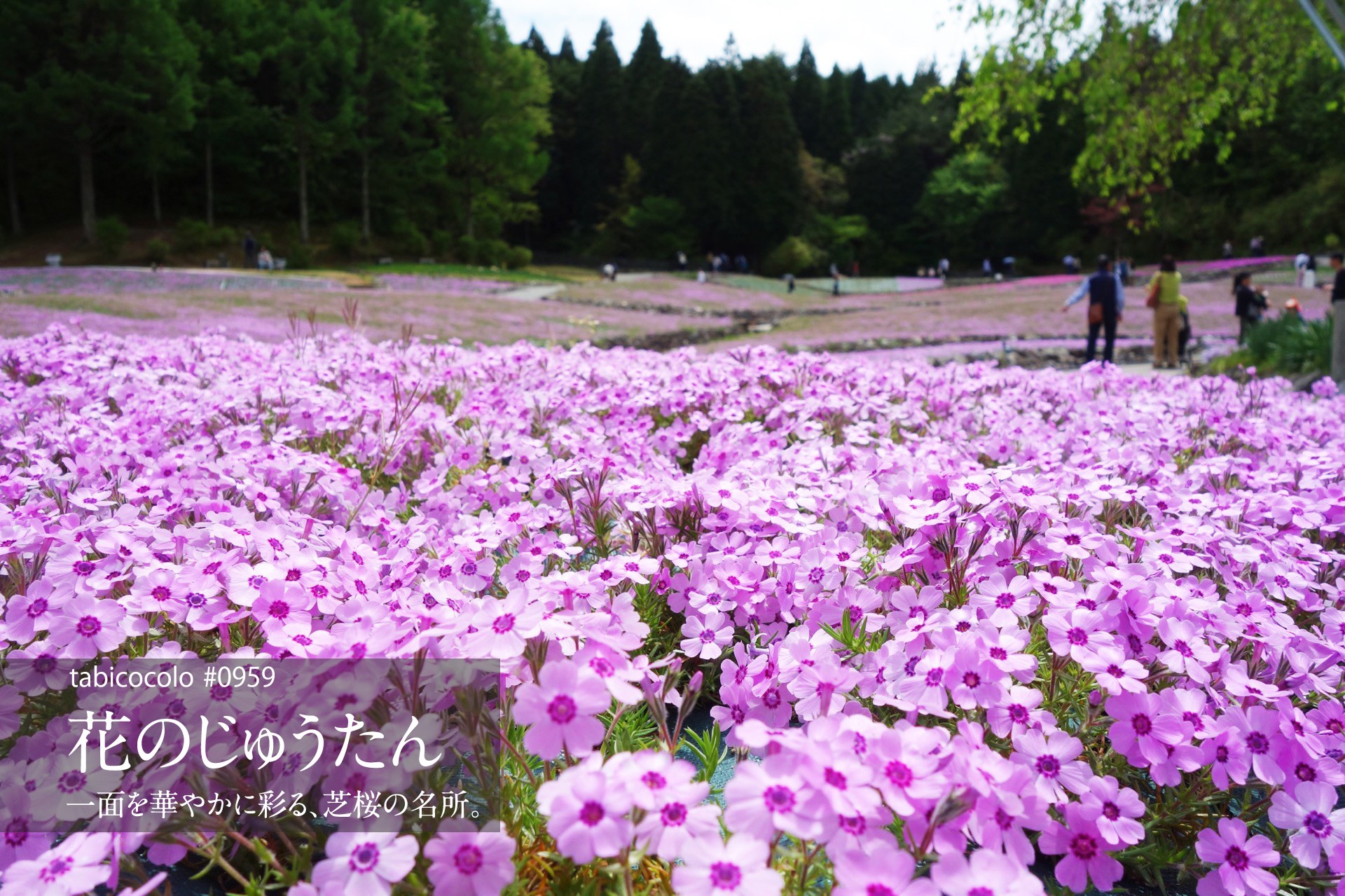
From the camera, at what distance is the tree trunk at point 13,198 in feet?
136

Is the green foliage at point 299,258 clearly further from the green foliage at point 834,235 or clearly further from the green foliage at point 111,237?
the green foliage at point 834,235

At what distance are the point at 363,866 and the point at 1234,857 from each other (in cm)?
156

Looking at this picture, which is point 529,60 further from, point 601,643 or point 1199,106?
point 601,643

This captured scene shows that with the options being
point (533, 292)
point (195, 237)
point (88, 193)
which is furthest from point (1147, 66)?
point (88, 193)

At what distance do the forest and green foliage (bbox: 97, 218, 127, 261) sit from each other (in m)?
1.86

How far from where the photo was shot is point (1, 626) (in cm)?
159

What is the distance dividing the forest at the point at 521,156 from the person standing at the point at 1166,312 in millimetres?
14549

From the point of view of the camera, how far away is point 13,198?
1655 inches

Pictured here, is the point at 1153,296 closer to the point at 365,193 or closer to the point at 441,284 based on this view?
the point at 441,284

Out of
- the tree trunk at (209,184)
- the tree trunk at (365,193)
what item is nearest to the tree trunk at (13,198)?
the tree trunk at (209,184)

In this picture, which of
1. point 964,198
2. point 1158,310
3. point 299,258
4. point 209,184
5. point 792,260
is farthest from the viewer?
point 964,198

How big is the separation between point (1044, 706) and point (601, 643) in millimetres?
1123

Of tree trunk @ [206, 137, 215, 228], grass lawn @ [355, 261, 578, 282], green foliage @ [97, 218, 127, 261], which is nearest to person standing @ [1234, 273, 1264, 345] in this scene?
grass lawn @ [355, 261, 578, 282]

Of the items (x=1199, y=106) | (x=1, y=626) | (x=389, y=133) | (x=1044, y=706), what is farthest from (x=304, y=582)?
(x=389, y=133)
